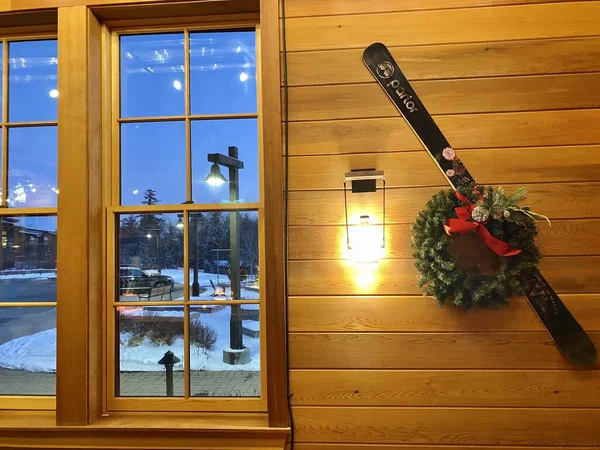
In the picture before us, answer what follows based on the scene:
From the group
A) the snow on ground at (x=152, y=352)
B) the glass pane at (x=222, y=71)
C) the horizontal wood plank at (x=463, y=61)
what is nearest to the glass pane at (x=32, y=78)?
the glass pane at (x=222, y=71)

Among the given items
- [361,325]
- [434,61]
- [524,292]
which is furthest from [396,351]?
[434,61]

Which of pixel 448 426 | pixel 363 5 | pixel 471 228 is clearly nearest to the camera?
pixel 471 228

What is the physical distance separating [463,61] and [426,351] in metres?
1.21

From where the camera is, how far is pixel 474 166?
5.31 ft

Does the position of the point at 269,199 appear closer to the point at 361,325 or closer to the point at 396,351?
the point at 361,325

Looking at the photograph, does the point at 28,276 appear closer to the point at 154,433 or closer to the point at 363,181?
the point at 154,433

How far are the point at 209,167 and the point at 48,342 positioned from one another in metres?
1.10

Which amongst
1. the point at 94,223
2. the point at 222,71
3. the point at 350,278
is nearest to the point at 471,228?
the point at 350,278

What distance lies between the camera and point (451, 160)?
1601mm

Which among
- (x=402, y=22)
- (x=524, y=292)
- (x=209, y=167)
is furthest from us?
(x=209, y=167)

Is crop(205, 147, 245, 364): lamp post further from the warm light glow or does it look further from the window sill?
the warm light glow

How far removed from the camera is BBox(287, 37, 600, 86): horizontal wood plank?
1.62 meters

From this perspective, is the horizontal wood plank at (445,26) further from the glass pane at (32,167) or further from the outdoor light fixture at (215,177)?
the glass pane at (32,167)

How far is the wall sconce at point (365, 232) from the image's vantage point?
1.58m
